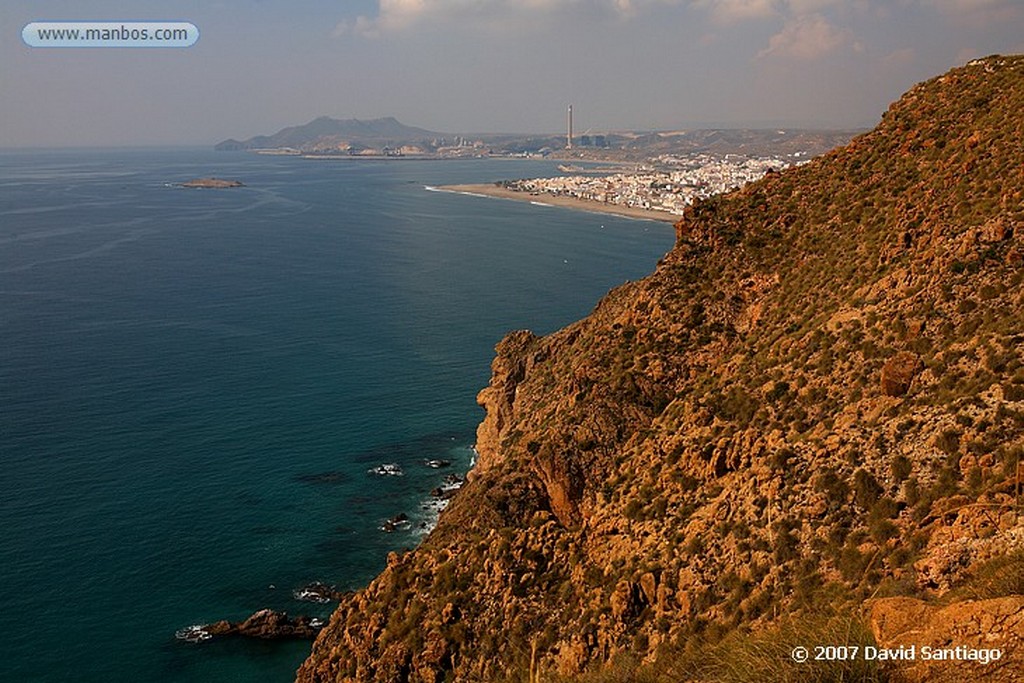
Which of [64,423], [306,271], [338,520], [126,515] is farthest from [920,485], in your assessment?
[306,271]

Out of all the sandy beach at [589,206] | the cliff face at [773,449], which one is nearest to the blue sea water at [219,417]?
the cliff face at [773,449]

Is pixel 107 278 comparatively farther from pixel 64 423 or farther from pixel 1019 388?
pixel 1019 388

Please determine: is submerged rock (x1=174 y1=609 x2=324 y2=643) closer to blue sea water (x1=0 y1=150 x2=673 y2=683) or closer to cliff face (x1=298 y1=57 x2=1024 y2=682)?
blue sea water (x1=0 y1=150 x2=673 y2=683)

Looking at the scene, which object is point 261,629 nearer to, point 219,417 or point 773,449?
point 219,417

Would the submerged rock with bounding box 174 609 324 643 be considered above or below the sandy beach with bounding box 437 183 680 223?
below

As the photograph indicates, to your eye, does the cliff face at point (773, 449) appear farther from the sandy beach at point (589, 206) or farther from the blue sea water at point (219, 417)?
the sandy beach at point (589, 206)

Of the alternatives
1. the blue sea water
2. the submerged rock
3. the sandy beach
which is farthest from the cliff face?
the sandy beach
